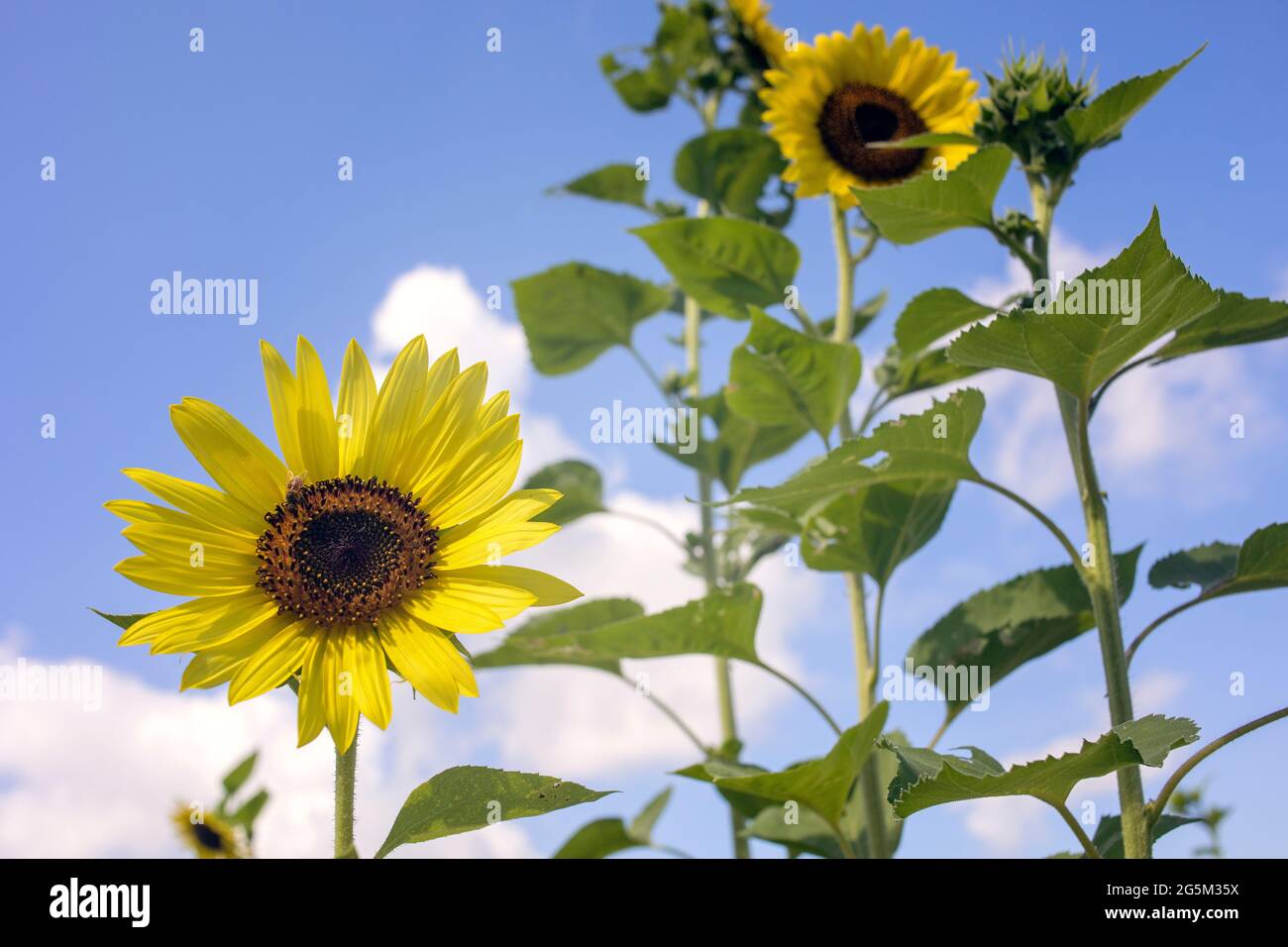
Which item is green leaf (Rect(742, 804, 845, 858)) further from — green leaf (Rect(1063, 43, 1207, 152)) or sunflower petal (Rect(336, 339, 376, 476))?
green leaf (Rect(1063, 43, 1207, 152))

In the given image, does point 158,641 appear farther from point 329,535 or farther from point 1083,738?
point 1083,738

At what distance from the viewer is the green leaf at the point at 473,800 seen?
106 centimetres

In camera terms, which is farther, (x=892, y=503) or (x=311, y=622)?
(x=892, y=503)

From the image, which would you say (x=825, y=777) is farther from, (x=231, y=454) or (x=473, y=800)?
(x=231, y=454)

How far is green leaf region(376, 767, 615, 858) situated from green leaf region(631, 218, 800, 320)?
4.99 feet

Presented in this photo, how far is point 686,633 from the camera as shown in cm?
201

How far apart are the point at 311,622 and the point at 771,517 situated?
42.0 inches

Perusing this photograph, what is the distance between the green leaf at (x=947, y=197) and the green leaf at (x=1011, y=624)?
69 centimetres

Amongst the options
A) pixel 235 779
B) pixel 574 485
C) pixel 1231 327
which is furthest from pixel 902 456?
pixel 235 779

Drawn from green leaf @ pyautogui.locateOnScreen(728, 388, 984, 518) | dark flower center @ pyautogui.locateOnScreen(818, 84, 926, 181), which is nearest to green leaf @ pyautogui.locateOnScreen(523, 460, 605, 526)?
dark flower center @ pyautogui.locateOnScreen(818, 84, 926, 181)

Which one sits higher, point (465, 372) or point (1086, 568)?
point (465, 372)

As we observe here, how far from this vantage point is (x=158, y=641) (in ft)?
3.72
